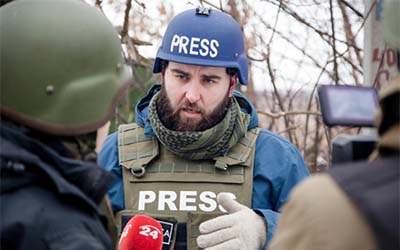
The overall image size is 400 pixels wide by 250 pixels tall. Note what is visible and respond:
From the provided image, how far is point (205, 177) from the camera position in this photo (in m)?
3.37

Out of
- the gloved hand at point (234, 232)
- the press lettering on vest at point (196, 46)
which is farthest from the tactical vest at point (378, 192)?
the press lettering on vest at point (196, 46)

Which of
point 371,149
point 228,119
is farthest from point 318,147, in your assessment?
point 371,149

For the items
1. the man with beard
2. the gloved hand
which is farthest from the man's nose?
the gloved hand

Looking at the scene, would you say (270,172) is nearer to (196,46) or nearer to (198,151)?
(198,151)

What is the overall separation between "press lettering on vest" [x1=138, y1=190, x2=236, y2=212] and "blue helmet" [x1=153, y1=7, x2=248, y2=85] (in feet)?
1.86

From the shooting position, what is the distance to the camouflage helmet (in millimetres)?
2068

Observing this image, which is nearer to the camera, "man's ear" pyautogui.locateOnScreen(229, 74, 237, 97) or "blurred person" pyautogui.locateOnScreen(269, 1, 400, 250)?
"blurred person" pyautogui.locateOnScreen(269, 1, 400, 250)

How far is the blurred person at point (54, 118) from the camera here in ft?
6.25

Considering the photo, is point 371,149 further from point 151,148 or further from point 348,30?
point 348,30

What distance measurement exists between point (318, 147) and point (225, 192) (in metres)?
2.77

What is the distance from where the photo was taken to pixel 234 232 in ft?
10.2

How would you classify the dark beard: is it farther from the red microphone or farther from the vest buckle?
the red microphone

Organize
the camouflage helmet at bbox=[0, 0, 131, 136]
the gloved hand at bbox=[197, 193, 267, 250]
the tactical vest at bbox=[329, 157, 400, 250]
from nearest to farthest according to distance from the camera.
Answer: the tactical vest at bbox=[329, 157, 400, 250]
the camouflage helmet at bbox=[0, 0, 131, 136]
the gloved hand at bbox=[197, 193, 267, 250]

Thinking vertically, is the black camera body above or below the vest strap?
above
